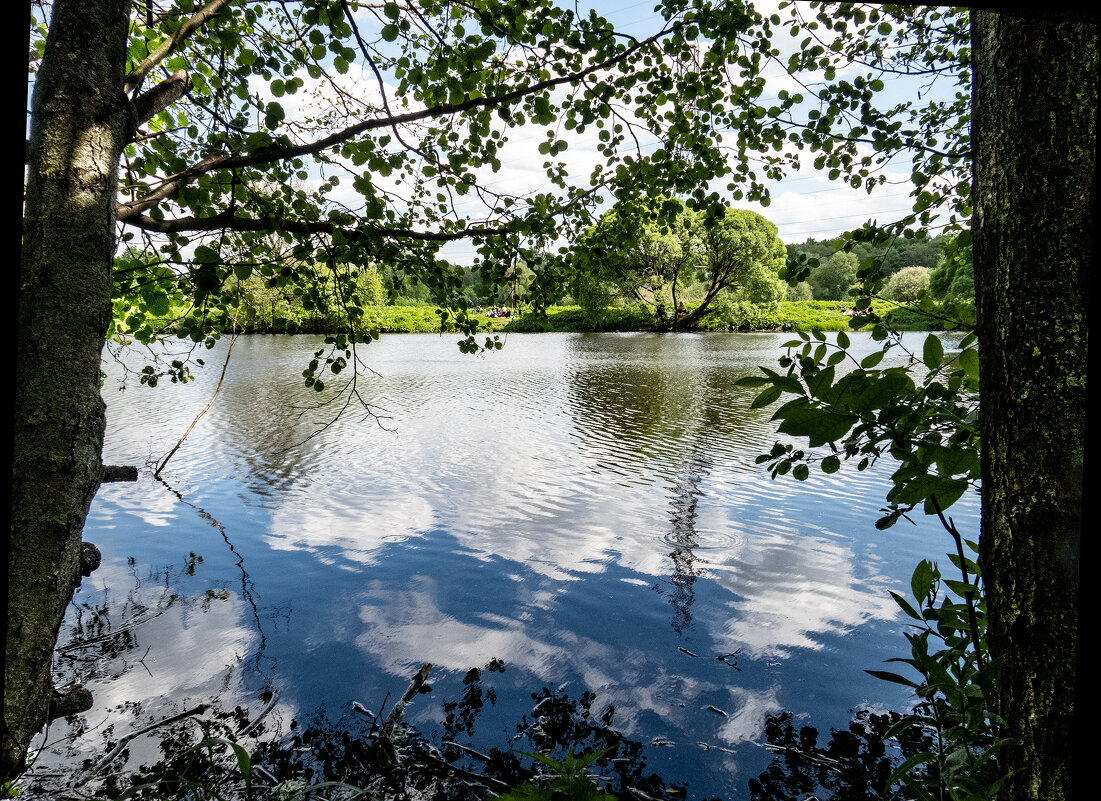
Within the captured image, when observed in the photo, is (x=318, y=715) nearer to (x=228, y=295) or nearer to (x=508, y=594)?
(x=508, y=594)

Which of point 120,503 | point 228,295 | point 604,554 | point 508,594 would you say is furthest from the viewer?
point 120,503

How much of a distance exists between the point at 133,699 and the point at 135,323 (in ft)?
11.2

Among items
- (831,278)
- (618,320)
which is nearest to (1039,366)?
(618,320)

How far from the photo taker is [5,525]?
24.3 inches

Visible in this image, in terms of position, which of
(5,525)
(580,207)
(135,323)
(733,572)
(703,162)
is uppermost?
(703,162)

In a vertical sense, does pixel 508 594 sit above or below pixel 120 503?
below

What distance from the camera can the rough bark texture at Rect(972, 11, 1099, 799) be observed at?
1.28 m

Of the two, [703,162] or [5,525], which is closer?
[5,525]

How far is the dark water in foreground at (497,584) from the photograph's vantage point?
476cm

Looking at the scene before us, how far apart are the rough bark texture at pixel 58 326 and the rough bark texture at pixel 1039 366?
2.96 meters

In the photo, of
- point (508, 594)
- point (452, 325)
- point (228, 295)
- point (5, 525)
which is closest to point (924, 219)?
Answer: point (452, 325)

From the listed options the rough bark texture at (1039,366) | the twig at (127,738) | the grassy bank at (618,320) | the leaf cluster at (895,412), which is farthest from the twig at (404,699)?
the grassy bank at (618,320)

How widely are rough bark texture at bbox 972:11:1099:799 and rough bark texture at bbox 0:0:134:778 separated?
2.96m

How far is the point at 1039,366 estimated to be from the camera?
4.35 ft
